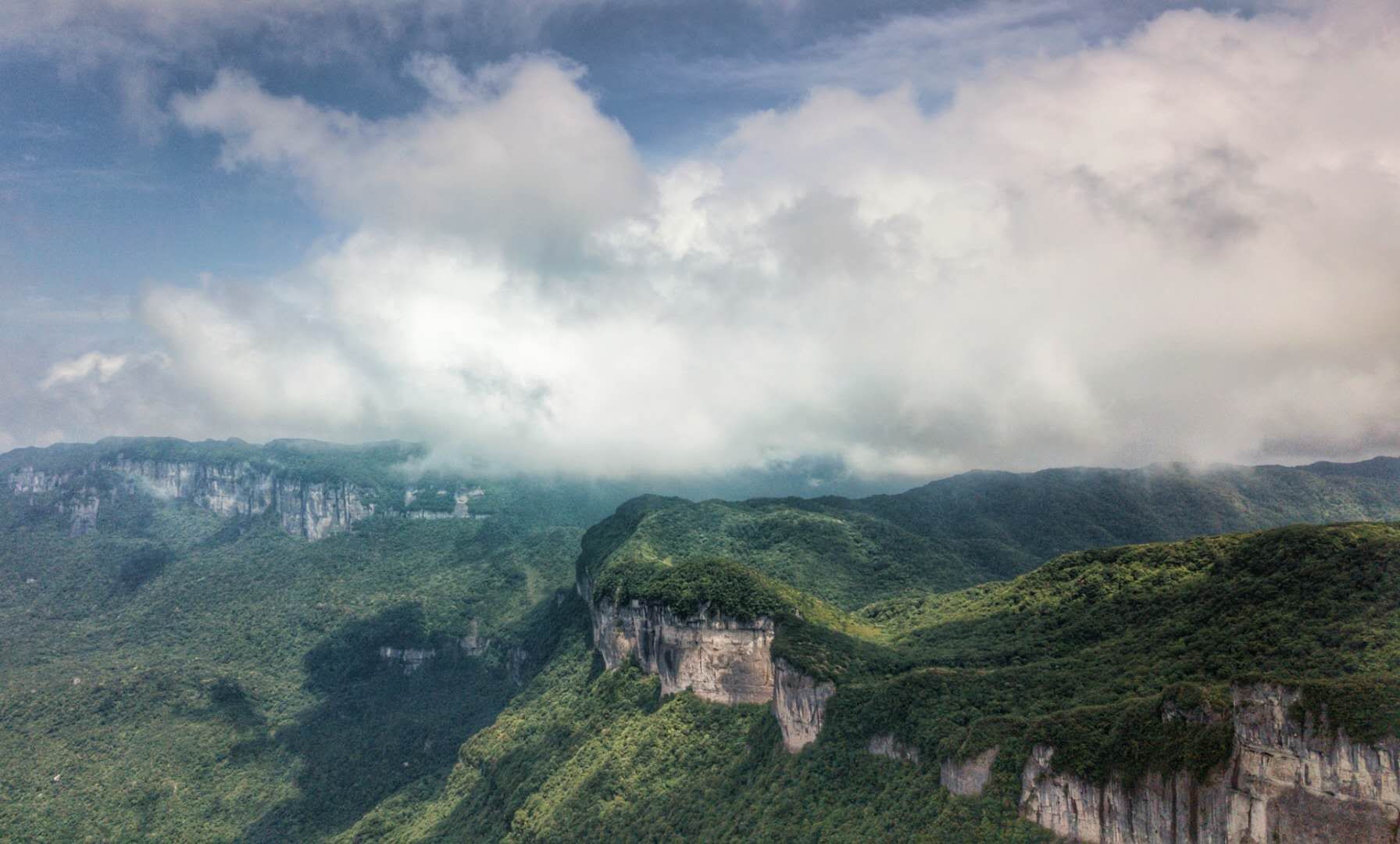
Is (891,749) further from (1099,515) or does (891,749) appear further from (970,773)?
(1099,515)

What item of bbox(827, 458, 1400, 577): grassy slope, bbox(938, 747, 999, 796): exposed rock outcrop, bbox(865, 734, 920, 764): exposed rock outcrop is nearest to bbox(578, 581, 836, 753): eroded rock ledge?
bbox(865, 734, 920, 764): exposed rock outcrop

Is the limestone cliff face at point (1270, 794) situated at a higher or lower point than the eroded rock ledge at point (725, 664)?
higher

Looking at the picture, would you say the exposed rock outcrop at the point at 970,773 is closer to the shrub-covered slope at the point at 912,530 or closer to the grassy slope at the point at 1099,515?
the shrub-covered slope at the point at 912,530

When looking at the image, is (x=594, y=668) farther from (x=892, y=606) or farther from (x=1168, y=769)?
(x=1168, y=769)

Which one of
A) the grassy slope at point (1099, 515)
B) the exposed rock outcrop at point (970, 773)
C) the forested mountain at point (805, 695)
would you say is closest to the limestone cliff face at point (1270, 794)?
the forested mountain at point (805, 695)

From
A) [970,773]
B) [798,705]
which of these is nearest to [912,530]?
[798,705]

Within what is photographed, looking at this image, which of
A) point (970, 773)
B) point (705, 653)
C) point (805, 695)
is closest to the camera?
point (970, 773)
